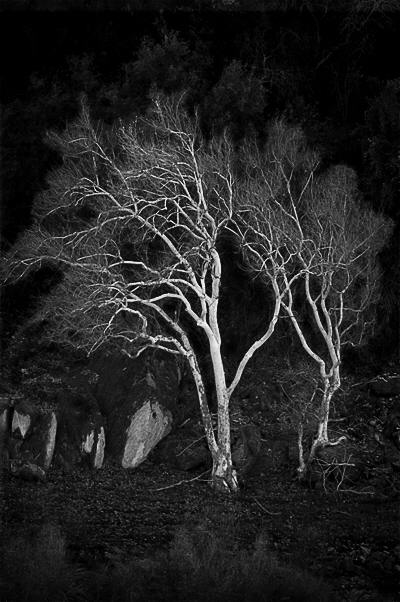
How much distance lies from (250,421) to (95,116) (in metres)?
11.0

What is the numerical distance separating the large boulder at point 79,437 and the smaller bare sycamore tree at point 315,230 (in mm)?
5237

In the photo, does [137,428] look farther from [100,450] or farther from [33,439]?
[33,439]

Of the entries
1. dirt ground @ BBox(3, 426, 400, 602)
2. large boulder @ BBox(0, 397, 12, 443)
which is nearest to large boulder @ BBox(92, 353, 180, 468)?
dirt ground @ BBox(3, 426, 400, 602)

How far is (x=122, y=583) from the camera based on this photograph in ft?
41.9

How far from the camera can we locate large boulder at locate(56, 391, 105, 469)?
1773 cm

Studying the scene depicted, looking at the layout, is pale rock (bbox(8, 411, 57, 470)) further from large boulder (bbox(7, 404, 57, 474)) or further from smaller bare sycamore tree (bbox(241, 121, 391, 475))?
smaller bare sycamore tree (bbox(241, 121, 391, 475))

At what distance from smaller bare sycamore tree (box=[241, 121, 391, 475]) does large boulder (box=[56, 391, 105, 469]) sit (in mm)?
5237

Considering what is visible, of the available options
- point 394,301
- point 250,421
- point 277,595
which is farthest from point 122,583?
point 394,301

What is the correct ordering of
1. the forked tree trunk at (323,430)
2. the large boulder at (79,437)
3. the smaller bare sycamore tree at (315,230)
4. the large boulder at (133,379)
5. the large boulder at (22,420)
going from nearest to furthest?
the smaller bare sycamore tree at (315,230) < the forked tree trunk at (323,430) < the large boulder at (22,420) < the large boulder at (79,437) < the large boulder at (133,379)

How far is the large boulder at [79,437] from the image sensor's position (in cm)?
1773

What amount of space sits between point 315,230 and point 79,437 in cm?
815

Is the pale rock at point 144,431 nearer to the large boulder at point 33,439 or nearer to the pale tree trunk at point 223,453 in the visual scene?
the large boulder at point 33,439

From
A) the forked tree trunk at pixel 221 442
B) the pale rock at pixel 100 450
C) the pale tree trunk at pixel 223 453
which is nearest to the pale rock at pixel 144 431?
the pale rock at pixel 100 450

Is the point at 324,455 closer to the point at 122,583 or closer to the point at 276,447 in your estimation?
the point at 276,447
